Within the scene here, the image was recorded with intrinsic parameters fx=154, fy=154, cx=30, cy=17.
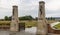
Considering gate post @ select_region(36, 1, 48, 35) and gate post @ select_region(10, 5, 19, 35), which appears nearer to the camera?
gate post @ select_region(36, 1, 48, 35)

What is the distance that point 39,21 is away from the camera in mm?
14547

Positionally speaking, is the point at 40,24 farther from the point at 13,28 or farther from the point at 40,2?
the point at 13,28

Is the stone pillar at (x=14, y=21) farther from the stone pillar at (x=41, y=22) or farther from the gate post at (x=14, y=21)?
the stone pillar at (x=41, y=22)

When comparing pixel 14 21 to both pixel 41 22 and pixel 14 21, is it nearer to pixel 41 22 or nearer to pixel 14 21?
pixel 14 21

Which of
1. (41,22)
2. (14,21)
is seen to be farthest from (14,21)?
(41,22)

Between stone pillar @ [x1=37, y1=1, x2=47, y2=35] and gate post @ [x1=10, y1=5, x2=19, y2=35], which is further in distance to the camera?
gate post @ [x1=10, y1=5, x2=19, y2=35]

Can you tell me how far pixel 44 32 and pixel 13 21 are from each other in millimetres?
4859


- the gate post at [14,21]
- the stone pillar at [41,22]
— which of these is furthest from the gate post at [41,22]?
the gate post at [14,21]

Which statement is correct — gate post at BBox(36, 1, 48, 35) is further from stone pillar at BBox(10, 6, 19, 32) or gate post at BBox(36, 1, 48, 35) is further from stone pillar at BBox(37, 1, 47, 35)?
stone pillar at BBox(10, 6, 19, 32)

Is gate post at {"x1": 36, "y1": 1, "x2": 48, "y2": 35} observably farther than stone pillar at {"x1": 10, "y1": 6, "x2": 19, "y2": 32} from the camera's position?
No

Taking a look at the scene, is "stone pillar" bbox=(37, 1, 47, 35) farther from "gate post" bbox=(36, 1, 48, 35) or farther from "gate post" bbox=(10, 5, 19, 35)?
"gate post" bbox=(10, 5, 19, 35)

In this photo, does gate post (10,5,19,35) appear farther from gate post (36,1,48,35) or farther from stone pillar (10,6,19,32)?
gate post (36,1,48,35)

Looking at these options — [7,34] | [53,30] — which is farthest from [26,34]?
[53,30]

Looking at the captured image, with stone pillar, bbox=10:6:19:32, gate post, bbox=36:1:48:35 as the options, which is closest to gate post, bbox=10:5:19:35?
stone pillar, bbox=10:6:19:32
